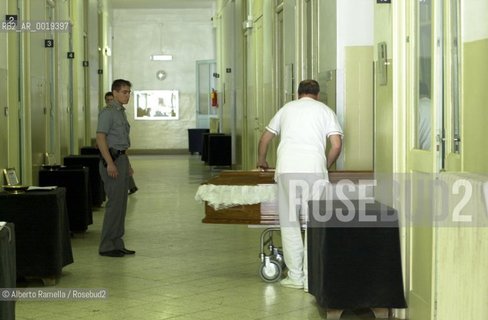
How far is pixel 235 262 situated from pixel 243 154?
33.3 ft

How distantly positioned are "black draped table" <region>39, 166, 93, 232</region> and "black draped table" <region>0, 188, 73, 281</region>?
316cm

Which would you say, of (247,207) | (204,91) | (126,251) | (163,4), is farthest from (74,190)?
(204,91)

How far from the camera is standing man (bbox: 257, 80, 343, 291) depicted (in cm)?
731

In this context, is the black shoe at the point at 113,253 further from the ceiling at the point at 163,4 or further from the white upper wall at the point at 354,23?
the ceiling at the point at 163,4

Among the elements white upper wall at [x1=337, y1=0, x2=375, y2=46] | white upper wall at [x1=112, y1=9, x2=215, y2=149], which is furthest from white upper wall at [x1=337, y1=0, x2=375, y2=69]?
white upper wall at [x1=112, y1=9, x2=215, y2=149]

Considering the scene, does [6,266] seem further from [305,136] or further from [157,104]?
[157,104]

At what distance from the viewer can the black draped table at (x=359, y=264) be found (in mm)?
6145

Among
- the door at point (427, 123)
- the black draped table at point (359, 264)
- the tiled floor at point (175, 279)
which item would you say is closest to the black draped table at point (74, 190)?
the tiled floor at point (175, 279)

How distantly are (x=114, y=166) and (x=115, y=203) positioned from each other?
0.37m

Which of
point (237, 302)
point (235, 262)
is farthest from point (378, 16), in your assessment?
point (235, 262)

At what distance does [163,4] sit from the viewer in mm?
28906

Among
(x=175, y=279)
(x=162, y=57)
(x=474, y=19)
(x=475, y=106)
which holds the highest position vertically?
(x=162, y=57)

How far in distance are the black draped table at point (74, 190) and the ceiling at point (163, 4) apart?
17538 mm

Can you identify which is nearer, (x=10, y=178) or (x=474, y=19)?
(x=474, y=19)
